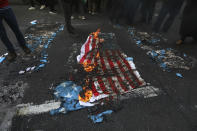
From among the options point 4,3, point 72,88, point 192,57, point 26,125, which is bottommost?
point 26,125

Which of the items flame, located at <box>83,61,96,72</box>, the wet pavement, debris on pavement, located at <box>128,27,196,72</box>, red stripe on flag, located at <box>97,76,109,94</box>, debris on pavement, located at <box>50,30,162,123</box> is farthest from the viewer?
debris on pavement, located at <box>128,27,196,72</box>

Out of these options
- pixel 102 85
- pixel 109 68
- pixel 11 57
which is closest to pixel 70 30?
pixel 11 57

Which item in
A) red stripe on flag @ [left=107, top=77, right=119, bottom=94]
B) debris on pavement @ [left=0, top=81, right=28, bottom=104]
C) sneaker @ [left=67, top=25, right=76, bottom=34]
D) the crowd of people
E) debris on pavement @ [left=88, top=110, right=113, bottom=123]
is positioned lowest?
debris on pavement @ [left=88, top=110, right=113, bottom=123]

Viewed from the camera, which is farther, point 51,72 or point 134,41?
point 134,41

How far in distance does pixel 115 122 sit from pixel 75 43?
8.05 feet

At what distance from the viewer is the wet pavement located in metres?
1.82

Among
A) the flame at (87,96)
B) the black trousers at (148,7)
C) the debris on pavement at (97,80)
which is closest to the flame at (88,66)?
the debris on pavement at (97,80)

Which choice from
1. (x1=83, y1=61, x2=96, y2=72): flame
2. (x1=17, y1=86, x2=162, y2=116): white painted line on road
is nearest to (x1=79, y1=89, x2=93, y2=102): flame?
(x1=17, y1=86, x2=162, y2=116): white painted line on road

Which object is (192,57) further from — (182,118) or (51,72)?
(51,72)

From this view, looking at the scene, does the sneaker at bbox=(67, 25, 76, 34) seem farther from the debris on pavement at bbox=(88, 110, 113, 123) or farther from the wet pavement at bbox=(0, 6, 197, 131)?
the debris on pavement at bbox=(88, 110, 113, 123)

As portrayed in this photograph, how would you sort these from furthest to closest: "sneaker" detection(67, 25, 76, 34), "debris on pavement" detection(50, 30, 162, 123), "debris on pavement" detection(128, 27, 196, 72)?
1. "sneaker" detection(67, 25, 76, 34)
2. "debris on pavement" detection(128, 27, 196, 72)
3. "debris on pavement" detection(50, 30, 162, 123)

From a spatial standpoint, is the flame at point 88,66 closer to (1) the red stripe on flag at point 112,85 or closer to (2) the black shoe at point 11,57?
(1) the red stripe on flag at point 112,85

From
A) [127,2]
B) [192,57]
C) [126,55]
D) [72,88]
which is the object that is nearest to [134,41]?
[126,55]

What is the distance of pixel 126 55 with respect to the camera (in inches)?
124
